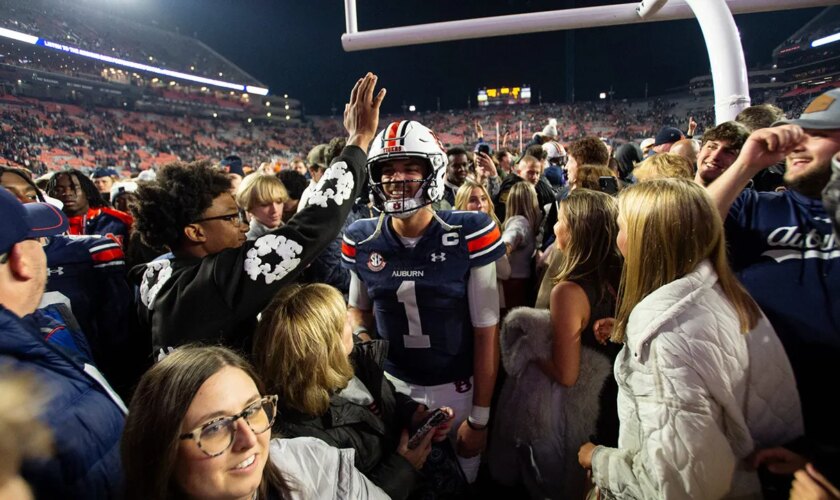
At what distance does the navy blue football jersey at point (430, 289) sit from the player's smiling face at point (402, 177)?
186 millimetres

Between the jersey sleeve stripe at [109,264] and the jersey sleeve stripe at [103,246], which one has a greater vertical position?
the jersey sleeve stripe at [103,246]

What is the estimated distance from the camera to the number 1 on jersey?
2.01 metres

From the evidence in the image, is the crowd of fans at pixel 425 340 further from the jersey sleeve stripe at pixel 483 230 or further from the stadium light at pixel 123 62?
the stadium light at pixel 123 62

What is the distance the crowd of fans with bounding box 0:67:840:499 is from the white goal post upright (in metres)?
0.32

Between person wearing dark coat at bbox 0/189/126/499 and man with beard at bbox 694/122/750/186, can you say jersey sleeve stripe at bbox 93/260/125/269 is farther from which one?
man with beard at bbox 694/122/750/186

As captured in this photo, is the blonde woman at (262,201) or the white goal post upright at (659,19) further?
the blonde woman at (262,201)

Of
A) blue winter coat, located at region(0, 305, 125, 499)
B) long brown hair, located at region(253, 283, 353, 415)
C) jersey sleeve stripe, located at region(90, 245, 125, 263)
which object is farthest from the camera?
jersey sleeve stripe, located at region(90, 245, 125, 263)

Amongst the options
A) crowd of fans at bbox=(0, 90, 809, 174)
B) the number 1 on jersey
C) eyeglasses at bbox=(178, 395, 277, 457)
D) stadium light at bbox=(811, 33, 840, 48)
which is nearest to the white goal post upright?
the number 1 on jersey

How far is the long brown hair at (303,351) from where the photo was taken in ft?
4.88

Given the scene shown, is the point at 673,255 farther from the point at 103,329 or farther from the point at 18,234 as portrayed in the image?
the point at 103,329

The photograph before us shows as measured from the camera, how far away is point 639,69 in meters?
43.4

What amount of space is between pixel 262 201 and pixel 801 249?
3014 mm

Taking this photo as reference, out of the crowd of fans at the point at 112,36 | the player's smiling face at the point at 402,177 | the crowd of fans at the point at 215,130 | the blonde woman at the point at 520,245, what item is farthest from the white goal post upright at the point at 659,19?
the crowd of fans at the point at 112,36

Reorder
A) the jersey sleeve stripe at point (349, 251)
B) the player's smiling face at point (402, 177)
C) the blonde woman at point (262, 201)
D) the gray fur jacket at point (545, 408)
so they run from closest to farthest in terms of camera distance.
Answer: the gray fur jacket at point (545, 408) → the player's smiling face at point (402, 177) → the jersey sleeve stripe at point (349, 251) → the blonde woman at point (262, 201)
